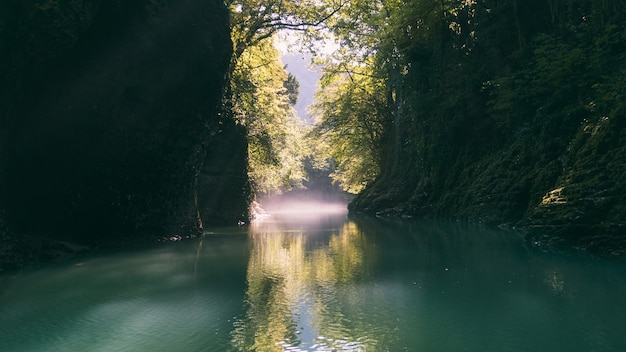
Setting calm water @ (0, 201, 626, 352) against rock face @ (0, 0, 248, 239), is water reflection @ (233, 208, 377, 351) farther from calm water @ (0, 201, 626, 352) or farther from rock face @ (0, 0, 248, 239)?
rock face @ (0, 0, 248, 239)

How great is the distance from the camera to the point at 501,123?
21.8 m

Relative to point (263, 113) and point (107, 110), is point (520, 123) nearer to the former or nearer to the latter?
point (263, 113)

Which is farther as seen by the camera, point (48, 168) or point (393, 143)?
point (393, 143)

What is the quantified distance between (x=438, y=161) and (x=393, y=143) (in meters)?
12.5

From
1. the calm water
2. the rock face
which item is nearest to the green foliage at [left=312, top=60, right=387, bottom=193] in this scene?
the rock face

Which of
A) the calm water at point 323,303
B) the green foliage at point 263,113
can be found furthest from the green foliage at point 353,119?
the calm water at point 323,303

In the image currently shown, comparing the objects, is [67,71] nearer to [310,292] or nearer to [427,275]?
[310,292]

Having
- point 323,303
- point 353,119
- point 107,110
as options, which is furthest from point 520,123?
point 353,119

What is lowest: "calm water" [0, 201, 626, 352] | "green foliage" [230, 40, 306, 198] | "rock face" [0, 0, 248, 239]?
"calm water" [0, 201, 626, 352]

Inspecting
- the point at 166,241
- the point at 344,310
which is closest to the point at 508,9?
the point at 166,241

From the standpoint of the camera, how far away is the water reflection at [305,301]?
16.9 feet

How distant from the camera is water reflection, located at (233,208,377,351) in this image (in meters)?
5.16

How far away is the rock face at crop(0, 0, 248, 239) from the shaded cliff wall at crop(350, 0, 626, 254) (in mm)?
12169

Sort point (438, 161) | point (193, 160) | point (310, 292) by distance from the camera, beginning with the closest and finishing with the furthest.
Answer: point (310, 292) → point (193, 160) → point (438, 161)
